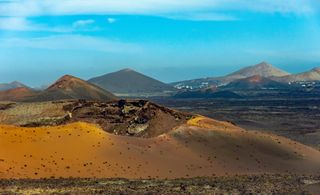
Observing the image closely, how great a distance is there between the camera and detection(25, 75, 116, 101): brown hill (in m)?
118

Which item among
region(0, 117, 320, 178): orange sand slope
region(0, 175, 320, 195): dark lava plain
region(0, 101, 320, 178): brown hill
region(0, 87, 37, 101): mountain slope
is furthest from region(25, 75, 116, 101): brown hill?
region(0, 175, 320, 195): dark lava plain

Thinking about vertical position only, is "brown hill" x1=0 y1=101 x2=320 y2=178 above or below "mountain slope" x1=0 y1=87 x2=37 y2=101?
below

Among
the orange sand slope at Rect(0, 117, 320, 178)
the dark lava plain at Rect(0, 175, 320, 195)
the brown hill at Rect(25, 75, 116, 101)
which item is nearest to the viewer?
the dark lava plain at Rect(0, 175, 320, 195)

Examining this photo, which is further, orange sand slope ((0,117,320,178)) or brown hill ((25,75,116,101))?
brown hill ((25,75,116,101))

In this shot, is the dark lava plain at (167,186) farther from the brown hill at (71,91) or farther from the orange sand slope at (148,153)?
the brown hill at (71,91)

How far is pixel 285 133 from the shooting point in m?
75.2

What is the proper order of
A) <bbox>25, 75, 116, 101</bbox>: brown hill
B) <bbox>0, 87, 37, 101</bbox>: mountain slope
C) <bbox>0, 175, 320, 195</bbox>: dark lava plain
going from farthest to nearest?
<bbox>0, 87, 37, 101</bbox>: mountain slope, <bbox>25, 75, 116, 101</bbox>: brown hill, <bbox>0, 175, 320, 195</bbox>: dark lava plain

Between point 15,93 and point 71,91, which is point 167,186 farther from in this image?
point 15,93

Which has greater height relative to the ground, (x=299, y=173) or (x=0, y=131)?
(x=0, y=131)

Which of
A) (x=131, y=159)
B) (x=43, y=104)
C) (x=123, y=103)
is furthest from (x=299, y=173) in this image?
(x=43, y=104)

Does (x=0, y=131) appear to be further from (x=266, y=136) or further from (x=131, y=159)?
(x=266, y=136)

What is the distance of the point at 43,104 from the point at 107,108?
6508mm

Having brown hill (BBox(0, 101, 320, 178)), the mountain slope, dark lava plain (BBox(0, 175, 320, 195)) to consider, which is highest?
the mountain slope

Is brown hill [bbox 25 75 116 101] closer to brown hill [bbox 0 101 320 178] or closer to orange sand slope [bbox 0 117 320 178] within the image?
brown hill [bbox 0 101 320 178]
